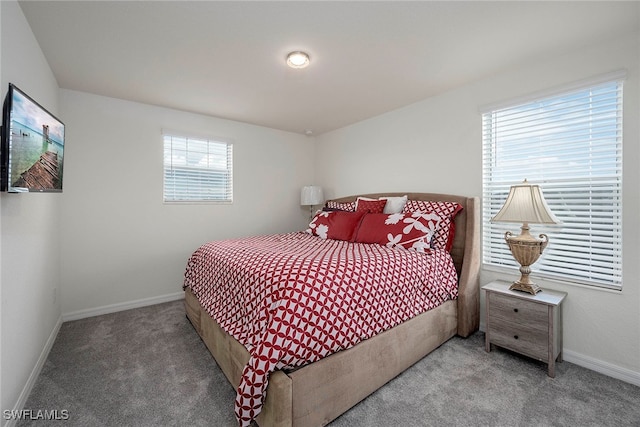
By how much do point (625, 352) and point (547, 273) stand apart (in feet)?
2.05

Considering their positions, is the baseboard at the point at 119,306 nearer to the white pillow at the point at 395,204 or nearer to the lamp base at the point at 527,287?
the white pillow at the point at 395,204

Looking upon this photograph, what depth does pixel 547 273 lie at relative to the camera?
2.27m

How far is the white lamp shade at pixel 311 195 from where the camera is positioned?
4.27m

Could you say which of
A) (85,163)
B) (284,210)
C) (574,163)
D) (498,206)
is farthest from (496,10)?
(85,163)

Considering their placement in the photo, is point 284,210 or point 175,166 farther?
point 284,210

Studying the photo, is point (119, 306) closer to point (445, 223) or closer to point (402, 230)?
point (402, 230)

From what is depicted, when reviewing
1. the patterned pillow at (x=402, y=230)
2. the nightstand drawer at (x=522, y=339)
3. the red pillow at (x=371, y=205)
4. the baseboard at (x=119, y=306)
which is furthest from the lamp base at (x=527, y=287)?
Answer: the baseboard at (x=119, y=306)

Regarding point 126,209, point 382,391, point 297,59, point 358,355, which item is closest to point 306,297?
point 358,355

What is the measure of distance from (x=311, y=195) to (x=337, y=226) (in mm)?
1289

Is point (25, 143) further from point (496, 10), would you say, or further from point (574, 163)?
point (574, 163)

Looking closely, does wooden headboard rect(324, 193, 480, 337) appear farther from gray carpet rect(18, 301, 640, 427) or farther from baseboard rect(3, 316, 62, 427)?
baseboard rect(3, 316, 62, 427)

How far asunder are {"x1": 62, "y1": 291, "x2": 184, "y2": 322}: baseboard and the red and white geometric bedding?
123 cm

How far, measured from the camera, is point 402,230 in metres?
2.58

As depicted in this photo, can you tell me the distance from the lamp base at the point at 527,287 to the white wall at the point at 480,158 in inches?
10.0
